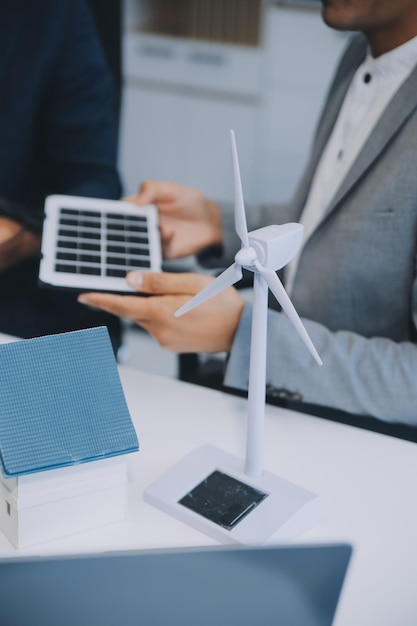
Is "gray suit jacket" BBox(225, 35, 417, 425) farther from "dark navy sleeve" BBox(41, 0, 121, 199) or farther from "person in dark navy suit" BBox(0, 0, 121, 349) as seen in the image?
"dark navy sleeve" BBox(41, 0, 121, 199)

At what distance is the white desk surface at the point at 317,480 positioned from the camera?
836 mm

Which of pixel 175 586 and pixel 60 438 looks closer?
pixel 175 586

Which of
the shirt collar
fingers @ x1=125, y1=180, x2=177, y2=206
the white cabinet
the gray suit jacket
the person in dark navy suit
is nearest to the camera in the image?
the gray suit jacket

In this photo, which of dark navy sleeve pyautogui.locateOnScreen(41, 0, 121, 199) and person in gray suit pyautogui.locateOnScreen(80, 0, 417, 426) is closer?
person in gray suit pyautogui.locateOnScreen(80, 0, 417, 426)

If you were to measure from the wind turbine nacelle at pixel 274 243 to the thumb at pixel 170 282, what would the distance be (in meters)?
0.27

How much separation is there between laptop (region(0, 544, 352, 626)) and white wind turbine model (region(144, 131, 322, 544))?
243mm

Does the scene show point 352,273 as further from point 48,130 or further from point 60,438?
point 48,130

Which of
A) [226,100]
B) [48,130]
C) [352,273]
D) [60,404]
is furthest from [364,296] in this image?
[226,100]

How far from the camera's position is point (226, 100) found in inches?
116

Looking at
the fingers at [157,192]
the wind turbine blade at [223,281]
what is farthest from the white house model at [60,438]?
the fingers at [157,192]

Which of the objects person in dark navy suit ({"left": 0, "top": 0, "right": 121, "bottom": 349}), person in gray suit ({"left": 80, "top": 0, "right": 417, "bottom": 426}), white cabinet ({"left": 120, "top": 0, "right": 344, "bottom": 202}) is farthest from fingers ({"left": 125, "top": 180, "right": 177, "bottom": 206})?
white cabinet ({"left": 120, "top": 0, "right": 344, "bottom": 202})

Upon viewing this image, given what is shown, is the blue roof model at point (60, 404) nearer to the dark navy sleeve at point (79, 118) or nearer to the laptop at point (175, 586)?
the laptop at point (175, 586)

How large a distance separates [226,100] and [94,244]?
1.91 m

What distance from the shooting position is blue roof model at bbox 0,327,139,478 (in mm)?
794
